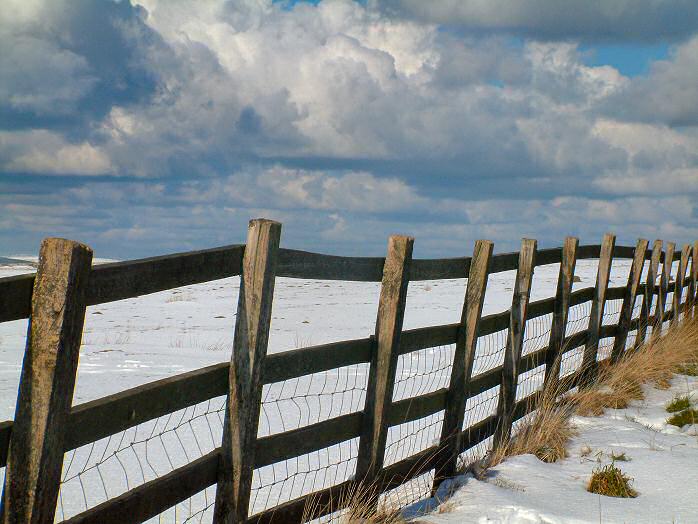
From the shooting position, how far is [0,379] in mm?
9328

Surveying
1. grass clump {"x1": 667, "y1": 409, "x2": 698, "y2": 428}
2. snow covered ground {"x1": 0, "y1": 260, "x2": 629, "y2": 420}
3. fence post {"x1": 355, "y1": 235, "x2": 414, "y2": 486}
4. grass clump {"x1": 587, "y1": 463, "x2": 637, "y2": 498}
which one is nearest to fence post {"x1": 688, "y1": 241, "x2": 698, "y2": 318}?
snow covered ground {"x1": 0, "y1": 260, "x2": 629, "y2": 420}

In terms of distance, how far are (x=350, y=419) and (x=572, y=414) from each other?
3.65 meters

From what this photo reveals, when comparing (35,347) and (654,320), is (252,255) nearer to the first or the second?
(35,347)

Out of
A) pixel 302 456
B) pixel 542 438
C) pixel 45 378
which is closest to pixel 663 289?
pixel 542 438

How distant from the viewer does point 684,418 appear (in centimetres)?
738

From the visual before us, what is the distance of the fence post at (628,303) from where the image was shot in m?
10.4

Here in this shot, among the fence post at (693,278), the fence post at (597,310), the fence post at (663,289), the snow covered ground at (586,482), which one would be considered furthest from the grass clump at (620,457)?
the fence post at (693,278)

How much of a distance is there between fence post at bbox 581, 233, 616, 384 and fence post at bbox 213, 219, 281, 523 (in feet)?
20.6

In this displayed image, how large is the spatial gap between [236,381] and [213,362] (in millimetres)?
7792

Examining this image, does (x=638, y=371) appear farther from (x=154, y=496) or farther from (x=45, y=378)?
(x=45, y=378)

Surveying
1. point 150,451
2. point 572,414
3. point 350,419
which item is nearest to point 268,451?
point 350,419

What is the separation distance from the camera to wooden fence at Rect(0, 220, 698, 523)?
2.64 m

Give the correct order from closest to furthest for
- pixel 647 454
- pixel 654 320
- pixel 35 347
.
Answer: pixel 35 347 < pixel 647 454 < pixel 654 320

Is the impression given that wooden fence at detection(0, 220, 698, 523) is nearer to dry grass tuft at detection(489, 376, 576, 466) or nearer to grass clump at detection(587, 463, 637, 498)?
dry grass tuft at detection(489, 376, 576, 466)
